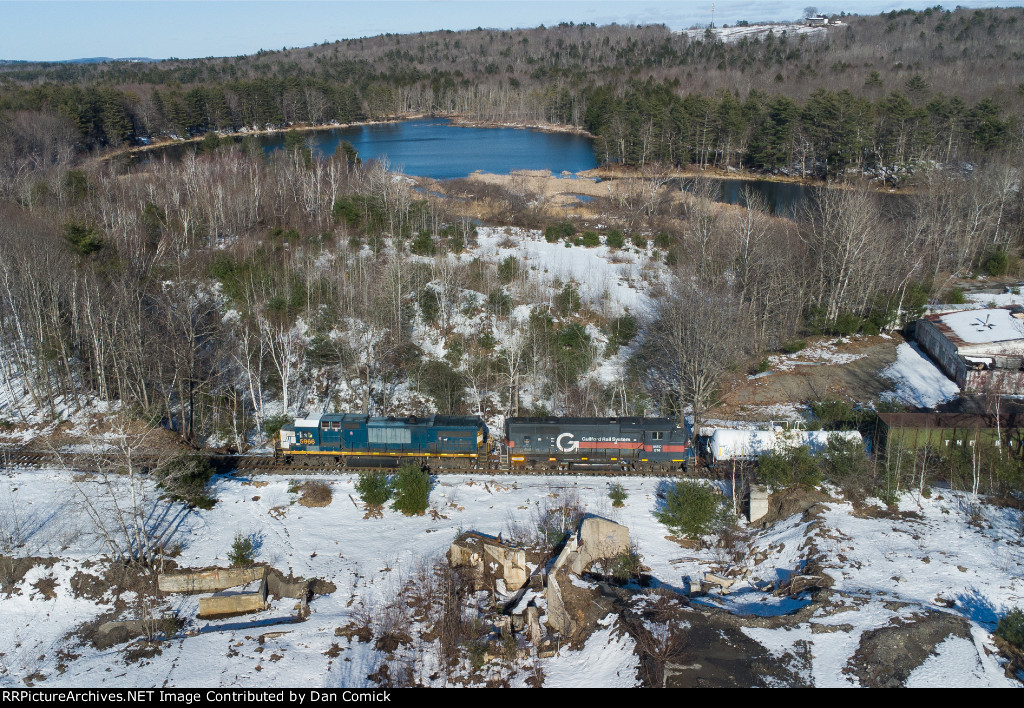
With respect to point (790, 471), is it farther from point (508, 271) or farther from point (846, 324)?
point (508, 271)

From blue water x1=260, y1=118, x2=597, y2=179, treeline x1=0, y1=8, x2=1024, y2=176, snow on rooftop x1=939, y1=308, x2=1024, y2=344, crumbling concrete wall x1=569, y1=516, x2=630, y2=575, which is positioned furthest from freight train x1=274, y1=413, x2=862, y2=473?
treeline x1=0, y1=8, x2=1024, y2=176

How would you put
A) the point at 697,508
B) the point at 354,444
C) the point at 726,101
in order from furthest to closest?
the point at 726,101
the point at 354,444
the point at 697,508

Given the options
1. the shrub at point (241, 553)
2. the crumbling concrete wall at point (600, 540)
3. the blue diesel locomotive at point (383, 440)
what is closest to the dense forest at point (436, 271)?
the blue diesel locomotive at point (383, 440)

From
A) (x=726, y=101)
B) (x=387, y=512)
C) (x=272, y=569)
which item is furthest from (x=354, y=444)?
(x=726, y=101)

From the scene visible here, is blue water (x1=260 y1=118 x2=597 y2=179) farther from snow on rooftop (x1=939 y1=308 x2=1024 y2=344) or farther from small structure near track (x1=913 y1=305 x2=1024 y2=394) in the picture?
snow on rooftop (x1=939 y1=308 x2=1024 y2=344)

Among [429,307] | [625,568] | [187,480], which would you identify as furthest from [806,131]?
[187,480]
